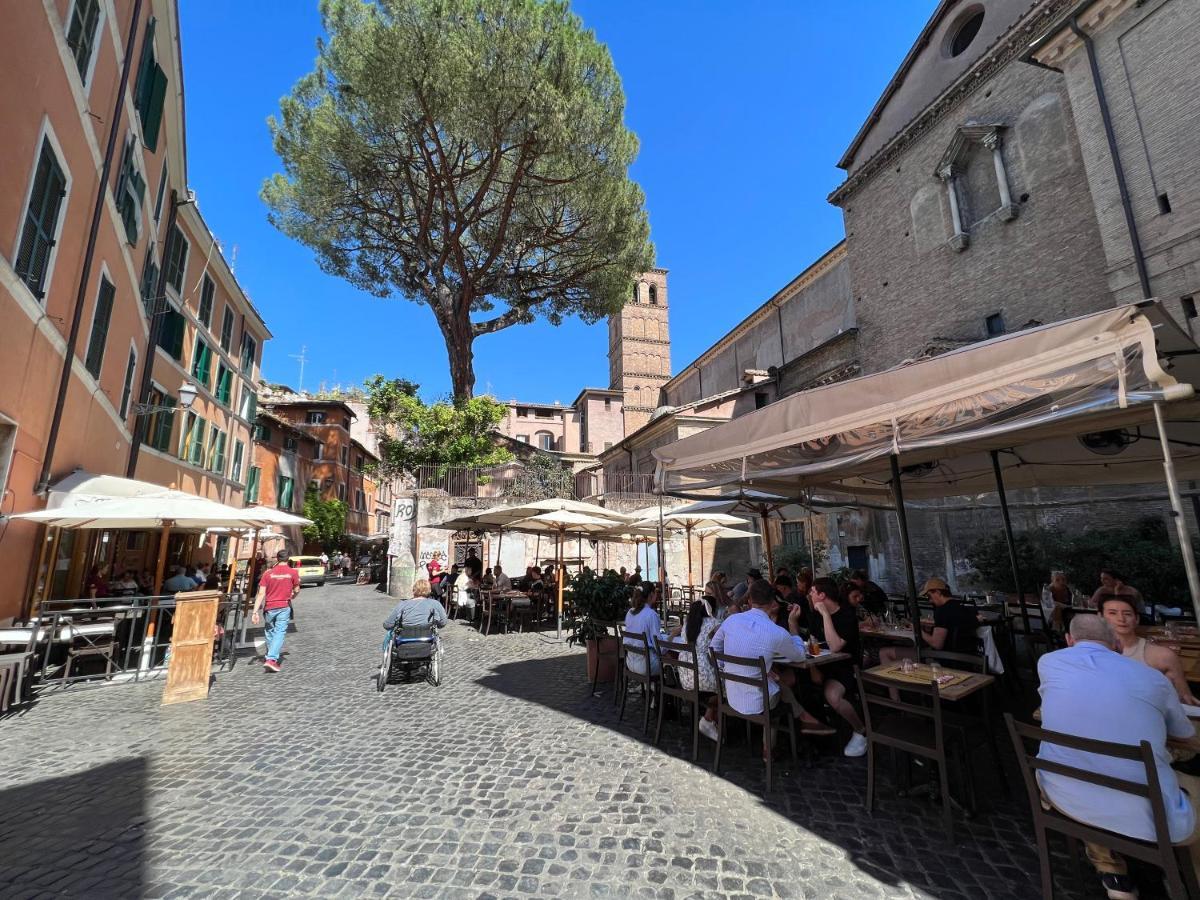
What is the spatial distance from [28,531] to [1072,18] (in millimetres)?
21652

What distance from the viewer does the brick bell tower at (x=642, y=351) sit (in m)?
45.9

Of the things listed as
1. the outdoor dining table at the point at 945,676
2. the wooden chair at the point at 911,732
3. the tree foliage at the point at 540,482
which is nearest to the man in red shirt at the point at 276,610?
the wooden chair at the point at 911,732

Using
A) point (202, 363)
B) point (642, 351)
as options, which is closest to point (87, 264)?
point (202, 363)

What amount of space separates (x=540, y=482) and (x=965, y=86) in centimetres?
1863

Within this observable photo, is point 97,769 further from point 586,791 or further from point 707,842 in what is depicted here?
point 707,842

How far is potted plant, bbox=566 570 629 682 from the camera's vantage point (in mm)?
6668

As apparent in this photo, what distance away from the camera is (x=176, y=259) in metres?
13.3

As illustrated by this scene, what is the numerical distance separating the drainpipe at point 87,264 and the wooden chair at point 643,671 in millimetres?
7604

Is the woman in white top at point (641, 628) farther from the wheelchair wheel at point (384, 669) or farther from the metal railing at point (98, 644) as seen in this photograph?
the metal railing at point (98, 644)

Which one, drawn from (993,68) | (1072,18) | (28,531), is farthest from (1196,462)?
(993,68)

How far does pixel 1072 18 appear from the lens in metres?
12.1

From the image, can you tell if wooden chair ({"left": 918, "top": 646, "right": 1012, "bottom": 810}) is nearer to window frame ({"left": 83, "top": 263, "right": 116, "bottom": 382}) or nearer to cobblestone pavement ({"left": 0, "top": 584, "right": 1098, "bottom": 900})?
cobblestone pavement ({"left": 0, "top": 584, "right": 1098, "bottom": 900})

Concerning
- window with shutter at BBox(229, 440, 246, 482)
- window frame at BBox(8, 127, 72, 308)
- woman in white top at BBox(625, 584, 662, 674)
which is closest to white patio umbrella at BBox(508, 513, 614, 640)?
woman in white top at BBox(625, 584, 662, 674)

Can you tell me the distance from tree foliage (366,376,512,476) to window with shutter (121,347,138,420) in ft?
28.6
